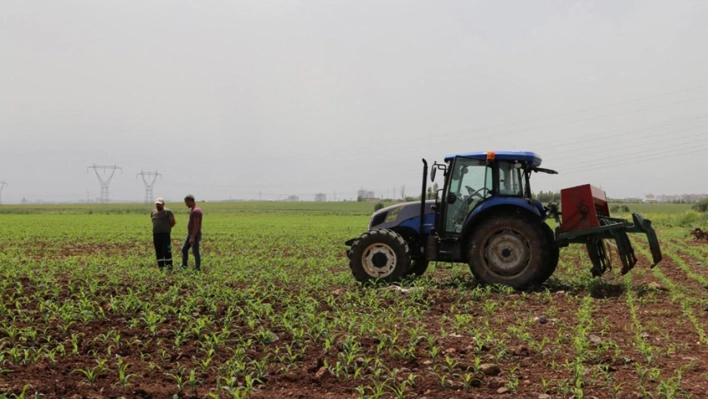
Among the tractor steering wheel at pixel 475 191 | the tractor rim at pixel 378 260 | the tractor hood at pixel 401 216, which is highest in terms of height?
the tractor steering wheel at pixel 475 191

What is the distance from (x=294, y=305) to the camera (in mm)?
8484

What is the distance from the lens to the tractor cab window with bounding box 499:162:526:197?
1083 cm

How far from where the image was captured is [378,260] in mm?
11000

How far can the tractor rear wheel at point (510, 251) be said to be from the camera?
10344 millimetres

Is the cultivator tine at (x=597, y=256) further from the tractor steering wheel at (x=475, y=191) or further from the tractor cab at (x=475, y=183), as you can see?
the tractor steering wheel at (x=475, y=191)

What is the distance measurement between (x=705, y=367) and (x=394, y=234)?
580 cm

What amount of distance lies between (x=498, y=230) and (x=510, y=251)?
1.33 ft

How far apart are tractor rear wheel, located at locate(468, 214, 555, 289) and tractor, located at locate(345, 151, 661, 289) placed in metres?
0.02

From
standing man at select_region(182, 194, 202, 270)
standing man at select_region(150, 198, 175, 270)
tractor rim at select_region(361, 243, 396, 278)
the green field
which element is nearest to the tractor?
tractor rim at select_region(361, 243, 396, 278)

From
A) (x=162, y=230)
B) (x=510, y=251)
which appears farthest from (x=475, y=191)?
(x=162, y=230)

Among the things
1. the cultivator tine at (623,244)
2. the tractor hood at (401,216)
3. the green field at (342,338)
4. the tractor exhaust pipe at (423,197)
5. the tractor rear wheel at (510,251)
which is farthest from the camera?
the tractor hood at (401,216)

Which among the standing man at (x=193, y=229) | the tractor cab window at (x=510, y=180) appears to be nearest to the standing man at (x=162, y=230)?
the standing man at (x=193, y=229)

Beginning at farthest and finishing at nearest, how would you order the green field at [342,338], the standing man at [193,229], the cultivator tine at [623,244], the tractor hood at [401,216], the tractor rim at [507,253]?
the standing man at [193,229] < the tractor hood at [401,216] < the tractor rim at [507,253] < the cultivator tine at [623,244] < the green field at [342,338]

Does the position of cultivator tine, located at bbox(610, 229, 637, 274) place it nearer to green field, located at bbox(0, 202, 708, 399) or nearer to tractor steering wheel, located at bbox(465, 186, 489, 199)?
green field, located at bbox(0, 202, 708, 399)
